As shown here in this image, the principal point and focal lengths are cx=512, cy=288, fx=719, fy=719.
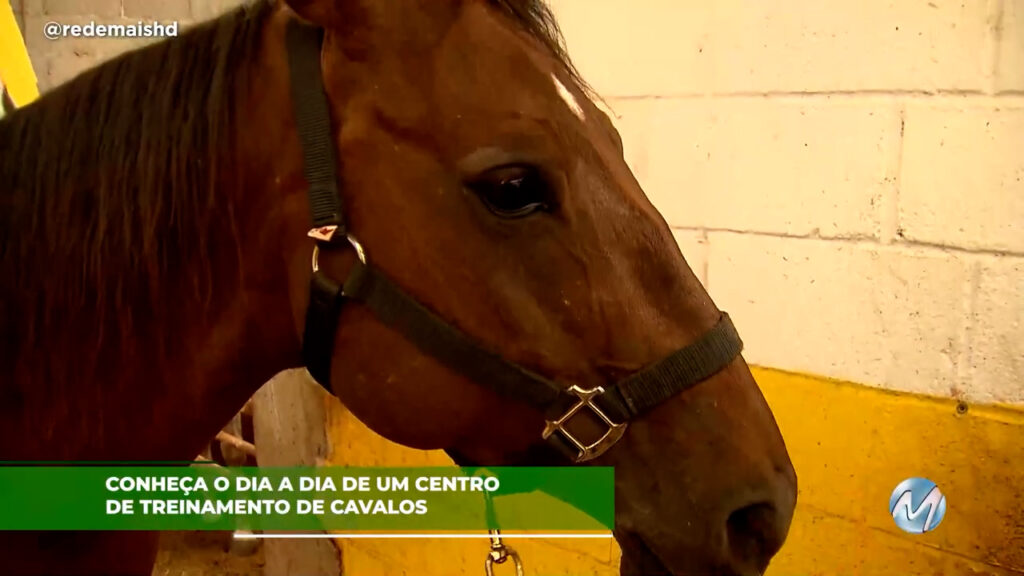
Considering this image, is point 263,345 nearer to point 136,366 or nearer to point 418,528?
point 136,366

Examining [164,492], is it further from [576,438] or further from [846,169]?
[846,169]

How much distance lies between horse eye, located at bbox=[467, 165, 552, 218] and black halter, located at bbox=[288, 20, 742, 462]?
0.39 feet

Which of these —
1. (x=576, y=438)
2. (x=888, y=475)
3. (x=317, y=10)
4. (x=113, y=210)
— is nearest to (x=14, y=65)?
(x=113, y=210)

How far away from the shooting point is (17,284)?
0.71 m

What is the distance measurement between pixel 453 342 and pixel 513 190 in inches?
6.0

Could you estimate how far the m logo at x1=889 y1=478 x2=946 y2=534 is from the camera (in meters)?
1.11

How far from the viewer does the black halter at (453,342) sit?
0.67 metres

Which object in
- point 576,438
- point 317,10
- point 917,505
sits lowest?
point 917,505

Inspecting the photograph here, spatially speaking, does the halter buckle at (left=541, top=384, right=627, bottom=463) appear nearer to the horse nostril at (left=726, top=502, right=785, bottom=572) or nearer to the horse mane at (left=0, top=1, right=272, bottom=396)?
the horse nostril at (left=726, top=502, right=785, bottom=572)

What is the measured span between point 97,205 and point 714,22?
1041 millimetres

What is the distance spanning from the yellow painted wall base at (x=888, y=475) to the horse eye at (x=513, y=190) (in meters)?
0.79

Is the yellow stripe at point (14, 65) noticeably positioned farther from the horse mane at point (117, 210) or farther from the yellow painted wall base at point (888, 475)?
the yellow painted wall base at point (888, 475)

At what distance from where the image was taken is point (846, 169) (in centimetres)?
116

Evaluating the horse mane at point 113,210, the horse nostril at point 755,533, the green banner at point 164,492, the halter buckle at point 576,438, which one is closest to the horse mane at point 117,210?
the horse mane at point 113,210
